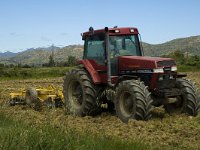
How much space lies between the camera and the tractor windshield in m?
11.5

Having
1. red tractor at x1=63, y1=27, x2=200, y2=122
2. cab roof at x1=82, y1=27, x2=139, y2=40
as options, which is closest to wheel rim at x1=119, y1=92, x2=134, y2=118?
red tractor at x1=63, y1=27, x2=200, y2=122

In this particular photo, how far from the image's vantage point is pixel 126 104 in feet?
35.3

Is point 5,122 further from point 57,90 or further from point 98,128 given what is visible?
point 57,90

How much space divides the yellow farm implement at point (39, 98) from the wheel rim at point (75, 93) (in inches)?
37.1

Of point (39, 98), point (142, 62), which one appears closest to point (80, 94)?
point (39, 98)

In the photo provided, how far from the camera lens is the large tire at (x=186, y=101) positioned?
10836mm

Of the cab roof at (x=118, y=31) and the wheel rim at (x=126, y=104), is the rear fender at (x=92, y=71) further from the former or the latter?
the wheel rim at (x=126, y=104)

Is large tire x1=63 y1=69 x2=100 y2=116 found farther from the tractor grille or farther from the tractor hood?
the tractor grille

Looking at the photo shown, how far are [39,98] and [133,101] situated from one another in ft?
14.2

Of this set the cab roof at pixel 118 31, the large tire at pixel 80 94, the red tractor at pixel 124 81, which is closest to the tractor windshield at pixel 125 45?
the red tractor at pixel 124 81

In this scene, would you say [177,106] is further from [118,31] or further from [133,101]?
[118,31]

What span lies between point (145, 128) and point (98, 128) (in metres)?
1.09

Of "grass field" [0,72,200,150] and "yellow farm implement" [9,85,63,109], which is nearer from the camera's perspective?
"grass field" [0,72,200,150]

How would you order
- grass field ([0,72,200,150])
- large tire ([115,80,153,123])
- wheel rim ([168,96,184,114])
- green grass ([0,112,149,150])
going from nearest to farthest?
green grass ([0,112,149,150]) → grass field ([0,72,200,150]) → large tire ([115,80,153,123]) → wheel rim ([168,96,184,114])
